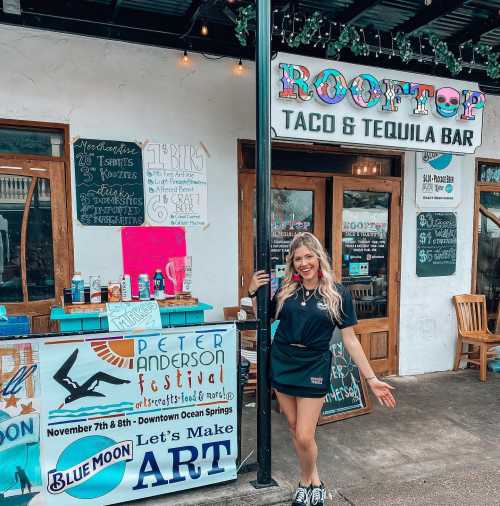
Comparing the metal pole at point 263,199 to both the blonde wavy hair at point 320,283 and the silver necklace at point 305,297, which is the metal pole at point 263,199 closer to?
the blonde wavy hair at point 320,283

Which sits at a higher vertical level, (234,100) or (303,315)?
(234,100)

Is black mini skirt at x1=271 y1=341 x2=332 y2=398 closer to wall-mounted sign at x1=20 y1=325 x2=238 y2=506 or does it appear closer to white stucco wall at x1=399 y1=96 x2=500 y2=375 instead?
wall-mounted sign at x1=20 y1=325 x2=238 y2=506

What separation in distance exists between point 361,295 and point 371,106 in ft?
7.69

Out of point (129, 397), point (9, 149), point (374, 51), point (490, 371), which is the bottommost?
point (490, 371)

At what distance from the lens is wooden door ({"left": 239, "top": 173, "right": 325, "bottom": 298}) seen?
4.84m

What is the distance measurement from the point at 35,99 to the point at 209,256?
7.20 feet

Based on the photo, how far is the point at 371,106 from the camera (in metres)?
4.05

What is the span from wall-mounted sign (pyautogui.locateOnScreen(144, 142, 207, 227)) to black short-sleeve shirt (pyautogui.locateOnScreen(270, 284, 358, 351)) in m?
2.07

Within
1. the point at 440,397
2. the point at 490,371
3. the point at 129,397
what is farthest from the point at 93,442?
the point at 490,371

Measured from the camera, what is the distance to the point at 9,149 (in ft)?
13.0

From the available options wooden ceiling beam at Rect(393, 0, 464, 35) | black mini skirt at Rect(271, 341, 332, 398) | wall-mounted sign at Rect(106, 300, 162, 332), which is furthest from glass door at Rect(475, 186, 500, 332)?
wall-mounted sign at Rect(106, 300, 162, 332)

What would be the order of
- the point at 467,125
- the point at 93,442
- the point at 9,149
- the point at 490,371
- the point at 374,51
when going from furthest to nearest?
the point at 490,371 < the point at 374,51 < the point at 467,125 < the point at 9,149 < the point at 93,442

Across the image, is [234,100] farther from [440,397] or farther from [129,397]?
[440,397]

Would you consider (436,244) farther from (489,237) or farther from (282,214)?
(282,214)
